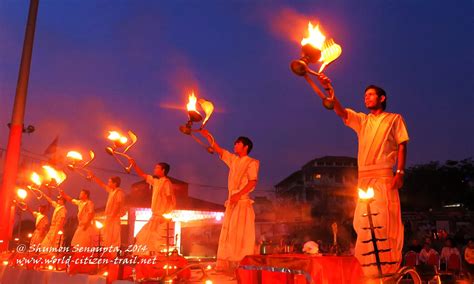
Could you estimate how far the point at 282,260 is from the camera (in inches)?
159

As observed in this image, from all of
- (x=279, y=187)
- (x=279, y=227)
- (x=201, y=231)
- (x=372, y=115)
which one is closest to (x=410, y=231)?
(x=279, y=227)

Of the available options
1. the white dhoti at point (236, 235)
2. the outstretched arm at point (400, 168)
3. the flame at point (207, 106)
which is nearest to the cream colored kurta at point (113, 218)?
the flame at point (207, 106)

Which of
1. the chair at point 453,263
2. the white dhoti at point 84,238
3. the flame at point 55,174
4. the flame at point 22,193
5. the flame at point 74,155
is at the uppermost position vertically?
the flame at point 74,155

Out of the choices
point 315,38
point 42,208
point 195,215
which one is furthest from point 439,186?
point 315,38

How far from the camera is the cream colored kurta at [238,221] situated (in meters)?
6.11

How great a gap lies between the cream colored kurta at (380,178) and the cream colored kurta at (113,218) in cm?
640

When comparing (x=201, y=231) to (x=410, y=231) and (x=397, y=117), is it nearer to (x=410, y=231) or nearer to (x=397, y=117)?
(x=410, y=231)

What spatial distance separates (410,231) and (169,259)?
20214 mm

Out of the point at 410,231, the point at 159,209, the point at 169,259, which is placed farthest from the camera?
the point at 410,231

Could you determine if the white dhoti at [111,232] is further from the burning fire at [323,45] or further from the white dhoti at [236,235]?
the burning fire at [323,45]

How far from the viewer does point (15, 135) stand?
33.3ft

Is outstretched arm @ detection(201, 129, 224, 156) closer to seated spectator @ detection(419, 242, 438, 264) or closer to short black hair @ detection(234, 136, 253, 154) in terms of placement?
short black hair @ detection(234, 136, 253, 154)

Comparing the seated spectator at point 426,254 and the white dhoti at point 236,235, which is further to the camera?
the seated spectator at point 426,254

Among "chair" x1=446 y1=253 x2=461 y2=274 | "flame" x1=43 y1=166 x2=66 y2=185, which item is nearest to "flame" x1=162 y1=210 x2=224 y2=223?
"flame" x1=43 y1=166 x2=66 y2=185
